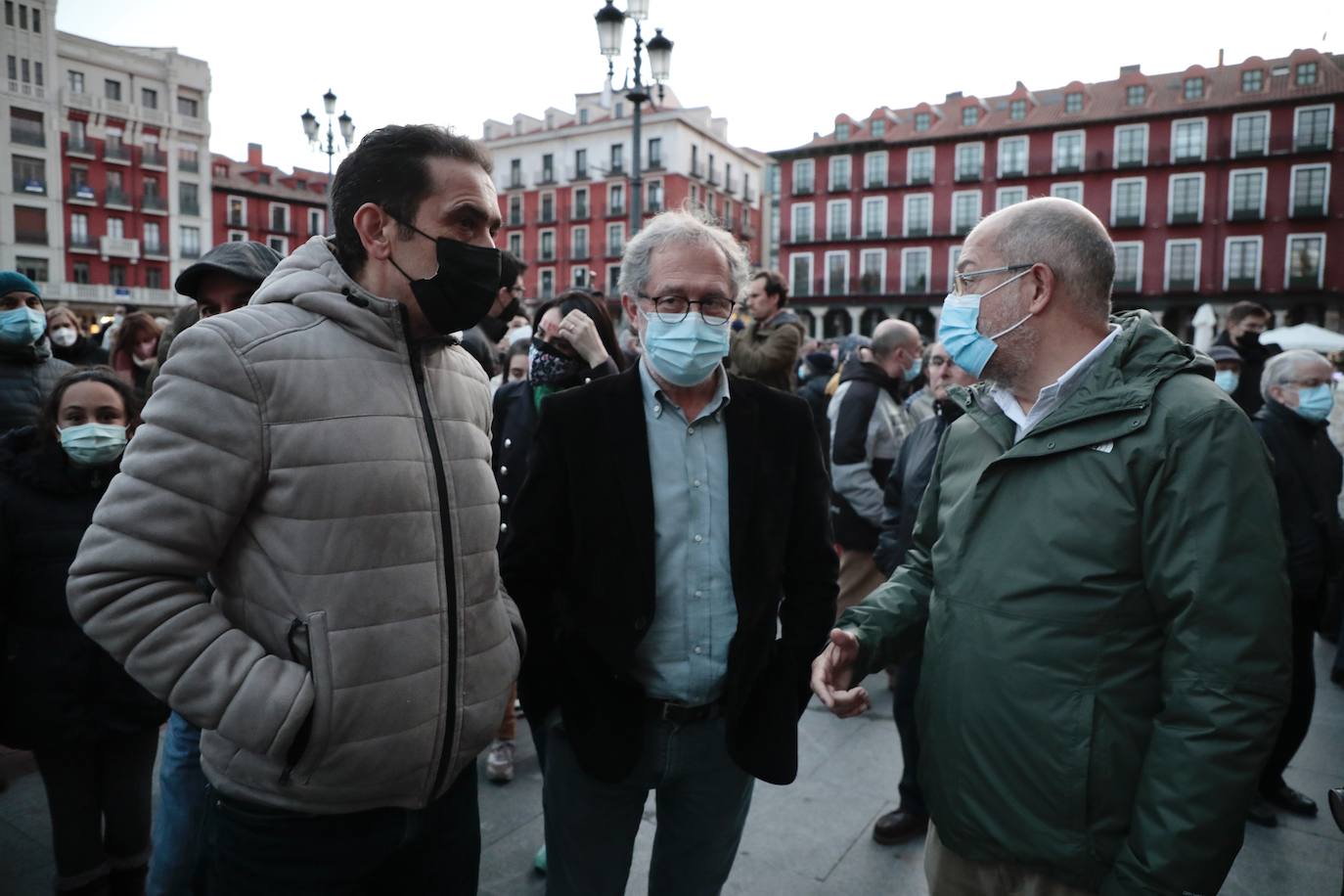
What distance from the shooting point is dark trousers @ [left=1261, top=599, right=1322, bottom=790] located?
365 cm

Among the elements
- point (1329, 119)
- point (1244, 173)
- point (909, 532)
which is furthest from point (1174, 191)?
point (909, 532)

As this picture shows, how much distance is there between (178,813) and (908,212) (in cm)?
4559

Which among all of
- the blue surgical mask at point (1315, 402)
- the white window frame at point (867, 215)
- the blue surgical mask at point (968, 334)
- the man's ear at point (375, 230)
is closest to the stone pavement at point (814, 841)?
the blue surgical mask at point (1315, 402)

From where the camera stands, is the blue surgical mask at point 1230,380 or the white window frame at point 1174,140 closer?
the blue surgical mask at point 1230,380

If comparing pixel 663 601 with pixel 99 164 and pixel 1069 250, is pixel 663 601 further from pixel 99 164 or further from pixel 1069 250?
pixel 99 164

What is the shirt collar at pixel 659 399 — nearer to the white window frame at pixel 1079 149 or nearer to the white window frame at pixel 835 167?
the white window frame at pixel 1079 149

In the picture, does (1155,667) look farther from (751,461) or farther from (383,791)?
(383,791)

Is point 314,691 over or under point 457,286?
under

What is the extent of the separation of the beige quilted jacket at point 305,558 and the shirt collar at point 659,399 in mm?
620

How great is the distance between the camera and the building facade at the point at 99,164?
38656mm

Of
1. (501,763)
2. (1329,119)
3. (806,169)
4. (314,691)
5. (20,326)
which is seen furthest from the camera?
(806,169)

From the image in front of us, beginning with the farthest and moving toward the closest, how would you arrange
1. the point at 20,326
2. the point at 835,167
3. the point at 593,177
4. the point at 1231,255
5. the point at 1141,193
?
1. the point at 593,177
2. the point at 835,167
3. the point at 1141,193
4. the point at 1231,255
5. the point at 20,326

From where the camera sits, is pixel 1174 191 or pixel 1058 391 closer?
pixel 1058 391

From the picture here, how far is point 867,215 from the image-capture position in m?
44.6
